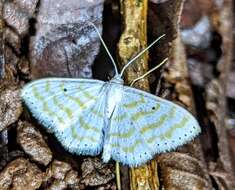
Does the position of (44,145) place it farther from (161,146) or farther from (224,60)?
(224,60)

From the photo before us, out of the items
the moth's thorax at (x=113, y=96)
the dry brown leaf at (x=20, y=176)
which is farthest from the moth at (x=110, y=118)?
the dry brown leaf at (x=20, y=176)

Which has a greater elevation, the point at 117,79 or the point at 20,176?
the point at 117,79

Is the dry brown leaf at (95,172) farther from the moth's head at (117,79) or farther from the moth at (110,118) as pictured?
the moth's head at (117,79)

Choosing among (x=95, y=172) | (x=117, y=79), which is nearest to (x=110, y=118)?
(x=117, y=79)

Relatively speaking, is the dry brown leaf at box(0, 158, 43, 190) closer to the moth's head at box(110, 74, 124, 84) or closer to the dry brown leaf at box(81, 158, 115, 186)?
the dry brown leaf at box(81, 158, 115, 186)

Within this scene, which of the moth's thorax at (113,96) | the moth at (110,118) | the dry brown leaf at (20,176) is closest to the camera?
the dry brown leaf at (20,176)

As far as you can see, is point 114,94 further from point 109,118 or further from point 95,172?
point 95,172

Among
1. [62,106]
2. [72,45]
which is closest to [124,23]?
[72,45]
